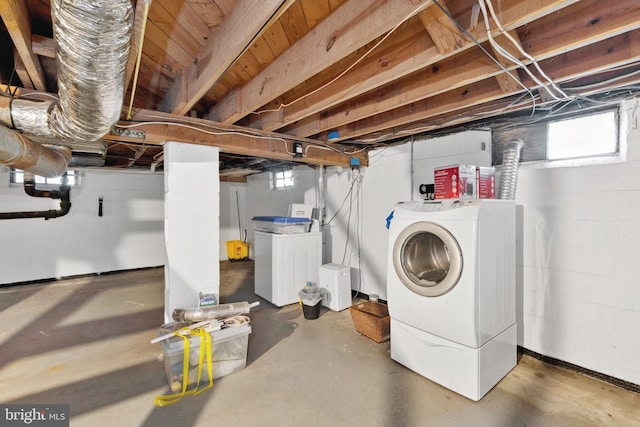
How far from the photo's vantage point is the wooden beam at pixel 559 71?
1447mm

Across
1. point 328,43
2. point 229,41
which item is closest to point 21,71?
point 229,41

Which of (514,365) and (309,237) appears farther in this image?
(309,237)

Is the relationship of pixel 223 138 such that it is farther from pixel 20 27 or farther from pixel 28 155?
pixel 20 27

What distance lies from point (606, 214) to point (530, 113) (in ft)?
3.18

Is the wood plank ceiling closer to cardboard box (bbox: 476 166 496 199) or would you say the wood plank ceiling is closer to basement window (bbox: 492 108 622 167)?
basement window (bbox: 492 108 622 167)

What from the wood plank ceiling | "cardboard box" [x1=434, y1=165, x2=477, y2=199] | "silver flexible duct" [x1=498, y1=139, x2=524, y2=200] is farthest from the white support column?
"silver flexible duct" [x1=498, y1=139, x2=524, y2=200]

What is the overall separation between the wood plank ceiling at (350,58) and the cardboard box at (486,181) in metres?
0.49

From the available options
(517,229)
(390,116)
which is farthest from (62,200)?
(517,229)

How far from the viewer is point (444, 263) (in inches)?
87.1

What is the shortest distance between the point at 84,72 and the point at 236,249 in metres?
5.35

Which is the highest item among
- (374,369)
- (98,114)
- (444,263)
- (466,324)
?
(98,114)

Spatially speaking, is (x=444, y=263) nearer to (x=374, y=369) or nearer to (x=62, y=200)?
(x=374, y=369)

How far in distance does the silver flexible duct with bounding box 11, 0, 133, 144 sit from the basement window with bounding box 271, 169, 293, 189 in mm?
3625

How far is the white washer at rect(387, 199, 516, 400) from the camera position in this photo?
74.2 inches
